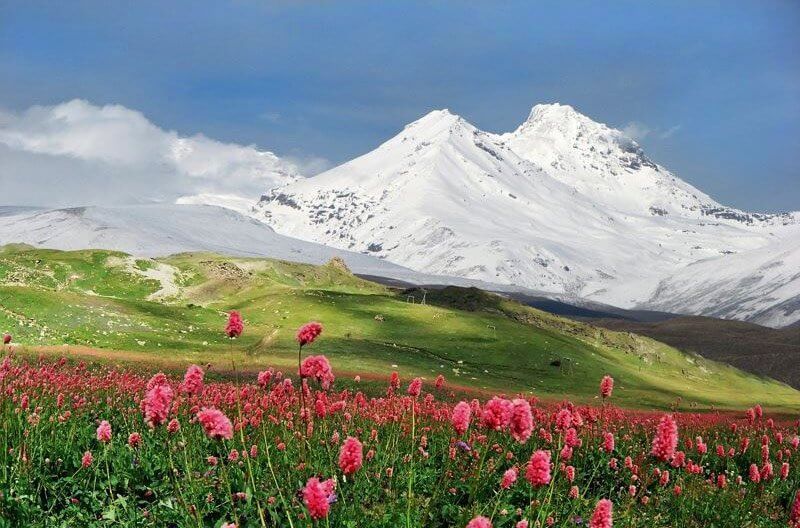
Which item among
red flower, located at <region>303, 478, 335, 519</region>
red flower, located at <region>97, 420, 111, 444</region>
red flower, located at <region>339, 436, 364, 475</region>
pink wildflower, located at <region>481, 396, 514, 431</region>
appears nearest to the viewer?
red flower, located at <region>303, 478, 335, 519</region>

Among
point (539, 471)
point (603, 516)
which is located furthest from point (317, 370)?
point (603, 516)

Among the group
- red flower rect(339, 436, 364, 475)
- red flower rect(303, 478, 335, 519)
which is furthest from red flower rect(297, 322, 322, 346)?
red flower rect(303, 478, 335, 519)

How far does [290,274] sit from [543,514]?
104 metres

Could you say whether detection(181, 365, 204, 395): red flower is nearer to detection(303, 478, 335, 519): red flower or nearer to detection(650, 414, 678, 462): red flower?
detection(303, 478, 335, 519): red flower

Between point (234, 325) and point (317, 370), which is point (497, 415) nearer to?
point (317, 370)

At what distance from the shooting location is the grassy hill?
46500 millimetres

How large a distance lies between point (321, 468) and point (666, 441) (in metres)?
4.78

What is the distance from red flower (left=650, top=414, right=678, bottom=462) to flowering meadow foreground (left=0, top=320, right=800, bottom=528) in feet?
0.05

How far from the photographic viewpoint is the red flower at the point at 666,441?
7.27 meters

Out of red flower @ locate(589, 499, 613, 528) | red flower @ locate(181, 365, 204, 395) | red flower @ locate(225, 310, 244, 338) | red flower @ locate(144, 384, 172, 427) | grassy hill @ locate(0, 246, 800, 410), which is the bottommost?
grassy hill @ locate(0, 246, 800, 410)

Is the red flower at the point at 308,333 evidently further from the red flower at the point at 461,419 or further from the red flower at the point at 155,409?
the red flower at the point at 461,419

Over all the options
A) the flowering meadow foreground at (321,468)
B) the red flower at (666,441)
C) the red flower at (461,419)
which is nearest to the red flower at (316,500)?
the flowering meadow foreground at (321,468)

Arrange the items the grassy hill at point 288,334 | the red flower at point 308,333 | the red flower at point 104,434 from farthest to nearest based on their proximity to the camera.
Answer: the grassy hill at point 288,334
the red flower at point 104,434
the red flower at point 308,333

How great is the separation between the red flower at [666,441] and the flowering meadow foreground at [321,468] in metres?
0.02
